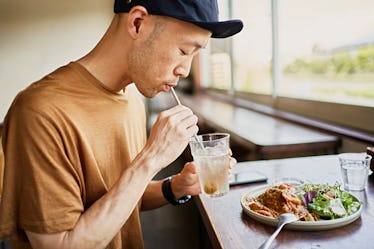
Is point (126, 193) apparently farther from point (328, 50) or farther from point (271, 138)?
point (328, 50)

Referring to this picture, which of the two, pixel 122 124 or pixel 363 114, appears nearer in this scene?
pixel 122 124

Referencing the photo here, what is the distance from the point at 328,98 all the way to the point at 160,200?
1.43 m

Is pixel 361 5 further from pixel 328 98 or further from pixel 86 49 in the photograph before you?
pixel 86 49

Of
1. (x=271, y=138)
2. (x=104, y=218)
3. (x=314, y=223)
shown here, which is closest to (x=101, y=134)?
(x=104, y=218)

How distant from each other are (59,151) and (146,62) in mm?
368

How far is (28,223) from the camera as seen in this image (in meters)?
0.91

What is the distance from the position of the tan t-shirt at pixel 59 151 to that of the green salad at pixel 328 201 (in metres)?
0.59

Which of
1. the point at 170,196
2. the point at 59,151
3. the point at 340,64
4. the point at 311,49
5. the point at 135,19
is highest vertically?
the point at 135,19

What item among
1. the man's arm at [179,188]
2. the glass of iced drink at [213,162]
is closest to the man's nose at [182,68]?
the glass of iced drink at [213,162]

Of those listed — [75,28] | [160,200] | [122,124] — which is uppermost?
[75,28]

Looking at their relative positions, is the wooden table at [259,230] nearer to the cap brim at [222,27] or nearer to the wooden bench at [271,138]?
the cap brim at [222,27]

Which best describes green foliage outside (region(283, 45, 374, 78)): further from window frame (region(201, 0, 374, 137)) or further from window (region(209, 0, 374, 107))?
window frame (region(201, 0, 374, 137))

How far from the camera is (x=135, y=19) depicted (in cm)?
105

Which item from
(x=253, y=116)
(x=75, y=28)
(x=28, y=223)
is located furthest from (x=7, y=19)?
(x=28, y=223)
